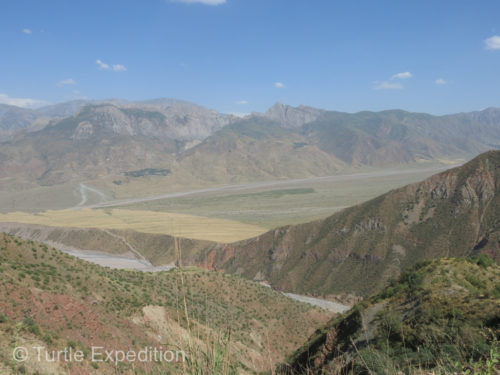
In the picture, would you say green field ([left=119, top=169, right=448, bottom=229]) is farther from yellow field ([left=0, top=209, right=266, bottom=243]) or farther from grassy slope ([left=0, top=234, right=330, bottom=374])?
grassy slope ([left=0, top=234, right=330, bottom=374])

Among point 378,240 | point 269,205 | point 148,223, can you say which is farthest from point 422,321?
point 269,205

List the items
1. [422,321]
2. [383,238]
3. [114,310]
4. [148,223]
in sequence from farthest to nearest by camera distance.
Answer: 1. [148,223]
2. [383,238]
3. [114,310]
4. [422,321]

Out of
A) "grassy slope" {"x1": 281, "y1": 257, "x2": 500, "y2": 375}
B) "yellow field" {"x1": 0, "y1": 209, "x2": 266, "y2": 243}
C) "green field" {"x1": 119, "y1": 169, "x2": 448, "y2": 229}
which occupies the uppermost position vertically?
"grassy slope" {"x1": 281, "y1": 257, "x2": 500, "y2": 375}

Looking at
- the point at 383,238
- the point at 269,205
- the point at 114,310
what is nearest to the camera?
the point at 114,310

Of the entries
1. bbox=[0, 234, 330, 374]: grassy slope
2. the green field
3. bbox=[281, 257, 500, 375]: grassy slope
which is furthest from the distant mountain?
the green field

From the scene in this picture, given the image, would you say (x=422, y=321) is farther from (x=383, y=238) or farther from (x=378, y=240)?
(x=383, y=238)

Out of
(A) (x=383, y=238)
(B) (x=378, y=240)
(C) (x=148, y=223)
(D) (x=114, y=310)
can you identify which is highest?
(D) (x=114, y=310)
